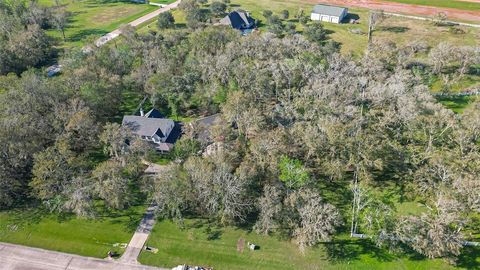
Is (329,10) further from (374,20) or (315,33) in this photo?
(315,33)

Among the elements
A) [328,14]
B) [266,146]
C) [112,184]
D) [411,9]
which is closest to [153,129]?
[112,184]

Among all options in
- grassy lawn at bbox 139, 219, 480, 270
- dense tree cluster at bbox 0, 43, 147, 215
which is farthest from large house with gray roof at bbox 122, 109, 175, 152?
grassy lawn at bbox 139, 219, 480, 270

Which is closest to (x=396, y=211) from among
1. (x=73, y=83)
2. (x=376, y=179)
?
(x=376, y=179)

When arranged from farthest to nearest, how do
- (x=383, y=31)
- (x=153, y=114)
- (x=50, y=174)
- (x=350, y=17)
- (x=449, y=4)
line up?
(x=449, y=4) → (x=350, y=17) → (x=383, y=31) → (x=153, y=114) → (x=50, y=174)

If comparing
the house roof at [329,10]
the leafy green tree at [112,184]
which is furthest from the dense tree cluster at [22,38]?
the house roof at [329,10]

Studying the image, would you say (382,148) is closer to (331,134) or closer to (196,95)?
(331,134)

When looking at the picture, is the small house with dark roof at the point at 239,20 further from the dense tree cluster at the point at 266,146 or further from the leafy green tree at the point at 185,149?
the leafy green tree at the point at 185,149

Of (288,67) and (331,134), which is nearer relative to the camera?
(331,134)
